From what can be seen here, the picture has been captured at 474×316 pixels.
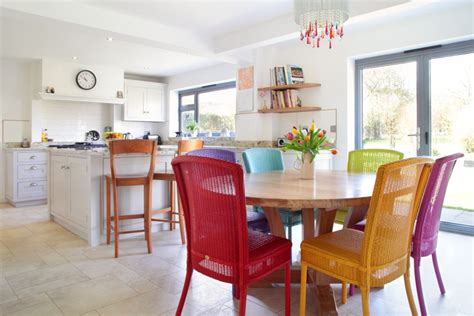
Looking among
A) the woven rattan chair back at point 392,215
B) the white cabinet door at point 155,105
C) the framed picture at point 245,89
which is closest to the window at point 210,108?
the white cabinet door at point 155,105

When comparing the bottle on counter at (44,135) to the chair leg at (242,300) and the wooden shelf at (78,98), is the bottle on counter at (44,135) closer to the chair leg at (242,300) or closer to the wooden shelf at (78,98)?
the wooden shelf at (78,98)

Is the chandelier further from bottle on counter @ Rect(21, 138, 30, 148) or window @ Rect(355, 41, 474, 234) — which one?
bottle on counter @ Rect(21, 138, 30, 148)

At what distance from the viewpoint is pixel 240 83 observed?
16.2ft

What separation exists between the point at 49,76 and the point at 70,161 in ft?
8.71

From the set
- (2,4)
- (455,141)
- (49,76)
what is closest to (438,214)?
(455,141)

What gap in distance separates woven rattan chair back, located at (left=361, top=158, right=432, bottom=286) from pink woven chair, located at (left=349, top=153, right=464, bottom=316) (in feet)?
0.85

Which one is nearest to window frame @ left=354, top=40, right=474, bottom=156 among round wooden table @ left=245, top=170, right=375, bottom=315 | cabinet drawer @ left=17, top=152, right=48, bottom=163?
round wooden table @ left=245, top=170, right=375, bottom=315

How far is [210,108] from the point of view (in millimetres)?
6355

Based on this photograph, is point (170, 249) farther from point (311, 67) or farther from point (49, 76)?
point (49, 76)

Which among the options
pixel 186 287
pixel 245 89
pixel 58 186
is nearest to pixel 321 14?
pixel 186 287

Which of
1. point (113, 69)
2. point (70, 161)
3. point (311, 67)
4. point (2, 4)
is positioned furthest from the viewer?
point (113, 69)

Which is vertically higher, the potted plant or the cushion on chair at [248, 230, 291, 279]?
the potted plant

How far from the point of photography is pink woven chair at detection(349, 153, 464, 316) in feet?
5.59

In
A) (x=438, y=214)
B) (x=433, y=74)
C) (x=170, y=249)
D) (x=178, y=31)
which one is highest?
(x=178, y=31)
